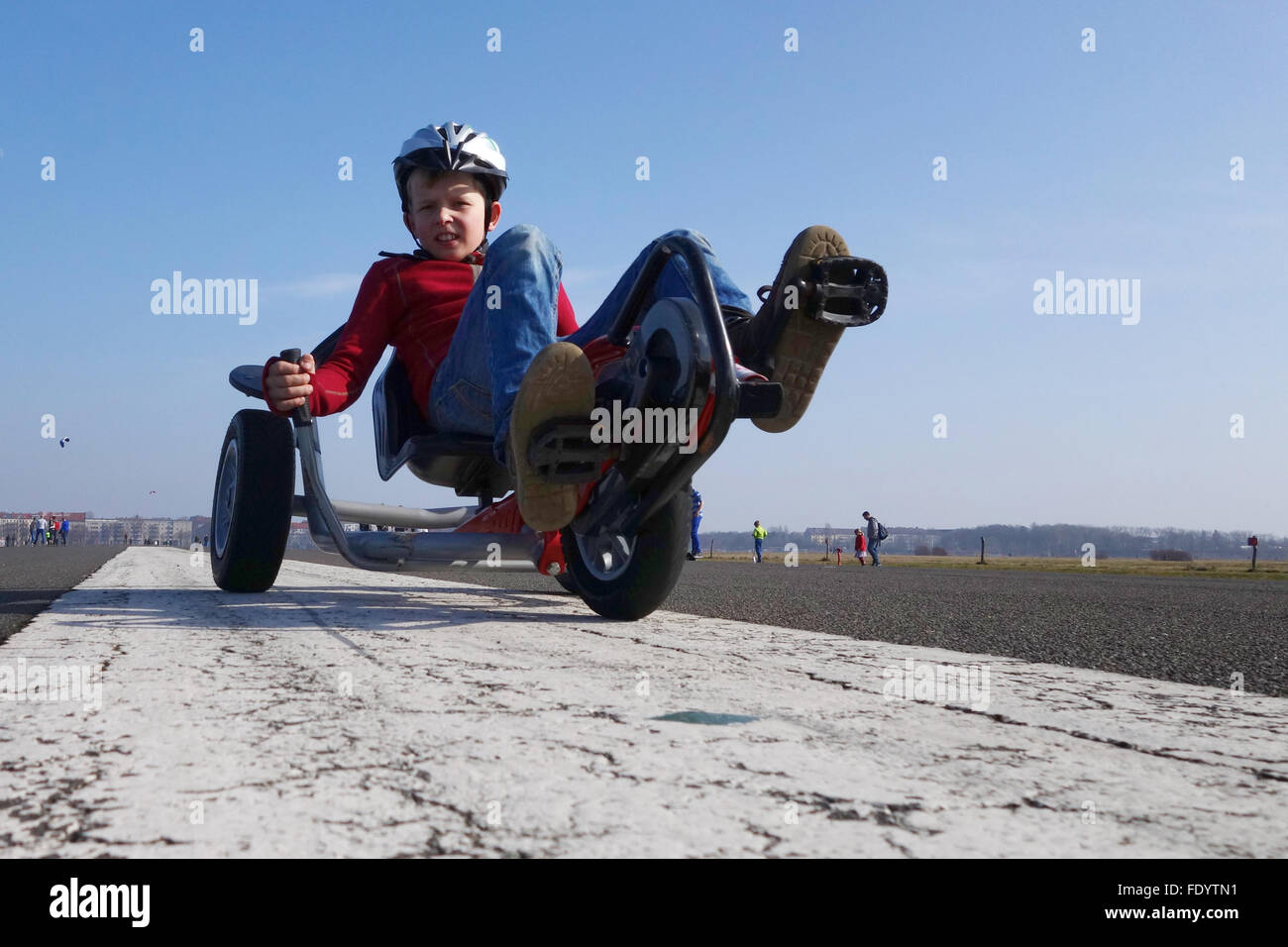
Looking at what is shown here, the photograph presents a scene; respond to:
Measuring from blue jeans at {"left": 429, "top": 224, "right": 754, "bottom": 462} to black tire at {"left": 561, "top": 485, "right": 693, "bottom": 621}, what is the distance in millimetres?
639

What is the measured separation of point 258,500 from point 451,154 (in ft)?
5.55

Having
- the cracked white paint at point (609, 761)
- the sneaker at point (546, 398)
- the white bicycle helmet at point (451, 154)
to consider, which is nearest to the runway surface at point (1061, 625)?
the cracked white paint at point (609, 761)

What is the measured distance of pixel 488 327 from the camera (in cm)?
290

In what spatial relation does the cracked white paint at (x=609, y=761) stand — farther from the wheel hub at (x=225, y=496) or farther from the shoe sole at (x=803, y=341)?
the wheel hub at (x=225, y=496)

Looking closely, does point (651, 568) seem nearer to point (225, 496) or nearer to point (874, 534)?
point (225, 496)

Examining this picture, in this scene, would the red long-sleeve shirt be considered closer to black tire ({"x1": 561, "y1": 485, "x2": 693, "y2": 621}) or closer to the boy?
the boy

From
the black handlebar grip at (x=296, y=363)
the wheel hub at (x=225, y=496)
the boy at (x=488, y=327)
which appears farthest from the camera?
the wheel hub at (x=225, y=496)

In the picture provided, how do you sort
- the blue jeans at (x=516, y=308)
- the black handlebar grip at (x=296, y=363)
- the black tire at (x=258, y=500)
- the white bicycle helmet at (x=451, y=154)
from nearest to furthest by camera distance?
the blue jeans at (x=516, y=308)
the black handlebar grip at (x=296, y=363)
the white bicycle helmet at (x=451, y=154)
the black tire at (x=258, y=500)

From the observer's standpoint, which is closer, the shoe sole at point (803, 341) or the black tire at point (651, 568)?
the shoe sole at point (803, 341)

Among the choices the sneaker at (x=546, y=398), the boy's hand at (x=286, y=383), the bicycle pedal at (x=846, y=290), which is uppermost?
the bicycle pedal at (x=846, y=290)

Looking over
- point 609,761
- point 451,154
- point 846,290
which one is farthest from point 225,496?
point 609,761

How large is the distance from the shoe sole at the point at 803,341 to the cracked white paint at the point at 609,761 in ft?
2.78

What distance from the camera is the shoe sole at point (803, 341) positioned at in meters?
2.69
